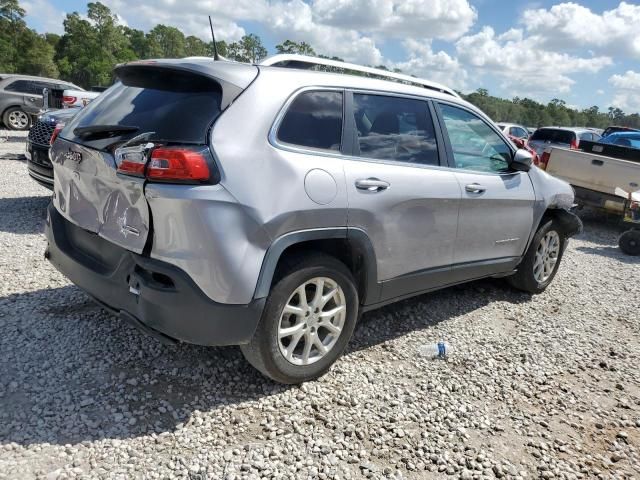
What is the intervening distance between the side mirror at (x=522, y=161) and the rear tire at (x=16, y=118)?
52.8 feet

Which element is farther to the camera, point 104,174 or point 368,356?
point 368,356

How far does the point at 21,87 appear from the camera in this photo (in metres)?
16.1

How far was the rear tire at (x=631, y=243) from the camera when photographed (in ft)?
25.7

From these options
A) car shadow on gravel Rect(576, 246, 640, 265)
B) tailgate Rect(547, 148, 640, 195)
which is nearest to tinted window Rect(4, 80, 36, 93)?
tailgate Rect(547, 148, 640, 195)

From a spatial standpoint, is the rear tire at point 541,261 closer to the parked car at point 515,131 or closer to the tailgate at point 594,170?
the tailgate at point 594,170

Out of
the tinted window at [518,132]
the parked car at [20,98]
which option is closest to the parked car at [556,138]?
the tinted window at [518,132]

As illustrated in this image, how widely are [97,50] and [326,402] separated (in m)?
65.8

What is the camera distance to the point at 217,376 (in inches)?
131

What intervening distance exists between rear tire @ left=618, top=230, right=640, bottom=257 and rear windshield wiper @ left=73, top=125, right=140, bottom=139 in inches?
298

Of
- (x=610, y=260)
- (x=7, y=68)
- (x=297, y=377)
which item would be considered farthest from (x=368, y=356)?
(x=7, y=68)

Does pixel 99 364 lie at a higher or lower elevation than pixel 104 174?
lower

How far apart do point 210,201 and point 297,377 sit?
1275mm

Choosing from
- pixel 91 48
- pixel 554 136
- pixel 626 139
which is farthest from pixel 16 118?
pixel 91 48

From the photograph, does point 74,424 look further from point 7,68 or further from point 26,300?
point 7,68
